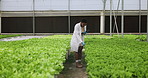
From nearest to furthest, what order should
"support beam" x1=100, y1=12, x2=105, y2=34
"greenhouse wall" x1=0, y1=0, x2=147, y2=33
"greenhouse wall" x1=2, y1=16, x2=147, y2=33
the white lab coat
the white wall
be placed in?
the white lab coat
"greenhouse wall" x1=0, y1=0, x2=147, y2=33
"support beam" x1=100, y1=12, x2=105, y2=34
the white wall
"greenhouse wall" x1=2, y1=16, x2=147, y2=33

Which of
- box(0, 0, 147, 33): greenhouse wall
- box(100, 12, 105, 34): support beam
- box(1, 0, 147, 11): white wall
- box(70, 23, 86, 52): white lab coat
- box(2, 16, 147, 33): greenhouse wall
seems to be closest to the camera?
box(70, 23, 86, 52): white lab coat

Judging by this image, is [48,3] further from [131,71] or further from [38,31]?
[131,71]

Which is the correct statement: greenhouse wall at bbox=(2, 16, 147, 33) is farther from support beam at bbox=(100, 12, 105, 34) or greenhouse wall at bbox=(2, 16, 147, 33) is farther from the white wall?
the white wall

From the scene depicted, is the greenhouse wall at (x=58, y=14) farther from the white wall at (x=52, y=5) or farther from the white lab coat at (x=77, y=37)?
the white lab coat at (x=77, y=37)

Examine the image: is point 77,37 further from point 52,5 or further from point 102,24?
point 52,5

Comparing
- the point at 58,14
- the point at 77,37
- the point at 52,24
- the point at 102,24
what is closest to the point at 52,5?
the point at 58,14

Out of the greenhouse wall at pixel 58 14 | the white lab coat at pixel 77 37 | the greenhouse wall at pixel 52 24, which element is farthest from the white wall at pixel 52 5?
the white lab coat at pixel 77 37

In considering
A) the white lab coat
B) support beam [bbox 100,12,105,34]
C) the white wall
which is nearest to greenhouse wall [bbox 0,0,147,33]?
the white wall

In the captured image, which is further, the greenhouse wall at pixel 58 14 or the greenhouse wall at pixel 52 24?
the greenhouse wall at pixel 52 24

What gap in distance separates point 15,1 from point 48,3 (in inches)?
188

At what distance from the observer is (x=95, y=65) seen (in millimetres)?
4305

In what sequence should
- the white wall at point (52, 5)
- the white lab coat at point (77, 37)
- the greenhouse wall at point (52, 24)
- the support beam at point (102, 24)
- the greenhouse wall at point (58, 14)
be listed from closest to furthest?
the white lab coat at point (77, 37)
the greenhouse wall at point (58, 14)
the support beam at point (102, 24)
the white wall at point (52, 5)
the greenhouse wall at point (52, 24)

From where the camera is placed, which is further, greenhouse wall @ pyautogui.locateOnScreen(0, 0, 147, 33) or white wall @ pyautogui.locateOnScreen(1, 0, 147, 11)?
white wall @ pyautogui.locateOnScreen(1, 0, 147, 11)

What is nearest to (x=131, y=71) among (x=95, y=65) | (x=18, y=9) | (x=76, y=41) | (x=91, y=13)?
(x=95, y=65)
